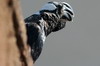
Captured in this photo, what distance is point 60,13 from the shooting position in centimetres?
73

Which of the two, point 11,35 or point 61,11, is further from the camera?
point 61,11

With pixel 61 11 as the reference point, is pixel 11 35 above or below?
above

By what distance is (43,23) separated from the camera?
0.67 m

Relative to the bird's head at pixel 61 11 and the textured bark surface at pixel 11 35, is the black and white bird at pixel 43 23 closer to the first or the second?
the bird's head at pixel 61 11

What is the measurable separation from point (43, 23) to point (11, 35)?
49 cm

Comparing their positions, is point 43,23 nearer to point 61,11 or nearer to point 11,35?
point 61,11

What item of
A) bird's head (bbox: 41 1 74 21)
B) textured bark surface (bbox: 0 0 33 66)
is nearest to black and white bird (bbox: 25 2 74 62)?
bird's head (bbox: 41 1 74 21)

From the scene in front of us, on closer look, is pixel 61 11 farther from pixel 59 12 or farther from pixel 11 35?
pixel 11 35

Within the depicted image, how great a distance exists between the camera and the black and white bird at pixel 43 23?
0.62 m

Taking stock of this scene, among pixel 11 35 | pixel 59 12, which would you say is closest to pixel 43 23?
pixel 59 12

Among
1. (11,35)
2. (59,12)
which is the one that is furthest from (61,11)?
(11,35)

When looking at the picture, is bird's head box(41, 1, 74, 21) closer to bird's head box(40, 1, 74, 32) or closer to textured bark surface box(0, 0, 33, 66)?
bird's head box(40, 1, 74, 32)

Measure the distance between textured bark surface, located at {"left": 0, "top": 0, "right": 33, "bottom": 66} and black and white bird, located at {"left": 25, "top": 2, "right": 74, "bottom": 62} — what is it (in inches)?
15.5

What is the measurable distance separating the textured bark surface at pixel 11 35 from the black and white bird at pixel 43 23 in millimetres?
394
